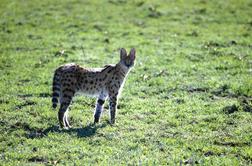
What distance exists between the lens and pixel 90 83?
1385cm

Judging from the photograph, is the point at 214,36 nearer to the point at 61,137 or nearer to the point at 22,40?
the point at 22,40

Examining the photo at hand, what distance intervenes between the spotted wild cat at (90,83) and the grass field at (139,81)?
54cm

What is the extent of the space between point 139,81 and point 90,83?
15.3ft

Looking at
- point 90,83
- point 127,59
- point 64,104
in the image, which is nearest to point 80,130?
point 64,104

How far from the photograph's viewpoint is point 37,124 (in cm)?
1367

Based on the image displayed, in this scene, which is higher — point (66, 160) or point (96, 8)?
point (96, 8)

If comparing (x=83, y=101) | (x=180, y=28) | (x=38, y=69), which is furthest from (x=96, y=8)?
(x=83, y=101)

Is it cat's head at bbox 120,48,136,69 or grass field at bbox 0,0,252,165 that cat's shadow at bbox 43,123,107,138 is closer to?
grass field at bbox 0,0,252,165

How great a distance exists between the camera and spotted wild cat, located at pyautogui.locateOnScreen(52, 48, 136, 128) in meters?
13.4

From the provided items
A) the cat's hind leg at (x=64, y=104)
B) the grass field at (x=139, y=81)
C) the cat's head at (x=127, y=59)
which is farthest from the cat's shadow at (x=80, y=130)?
the cat's head at (x=127, y=59)

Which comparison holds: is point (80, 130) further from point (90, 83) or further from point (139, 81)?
point (139, 81)

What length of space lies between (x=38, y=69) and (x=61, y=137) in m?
7.55

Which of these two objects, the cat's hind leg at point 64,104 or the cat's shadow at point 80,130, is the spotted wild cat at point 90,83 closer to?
the cat's hind leg at point 64,104

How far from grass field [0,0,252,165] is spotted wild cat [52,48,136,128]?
1.77 feet
